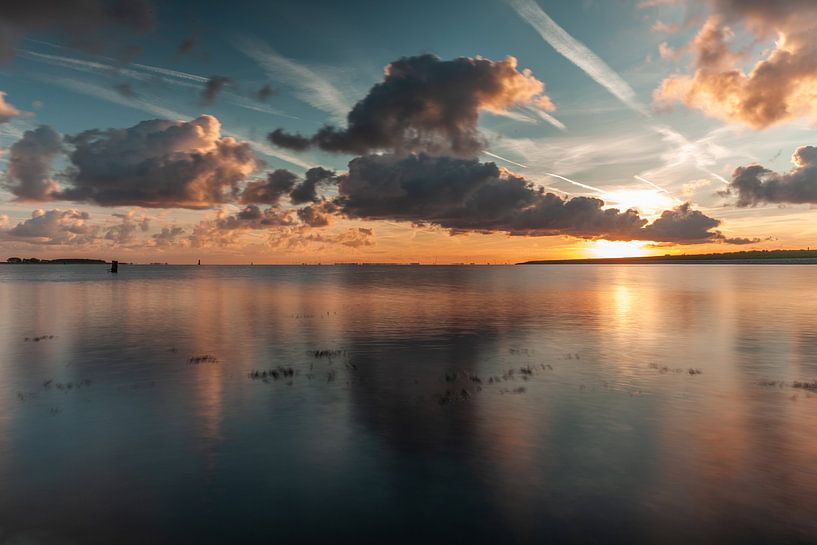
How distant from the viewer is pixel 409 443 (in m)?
18.6

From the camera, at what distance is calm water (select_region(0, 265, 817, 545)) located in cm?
1284

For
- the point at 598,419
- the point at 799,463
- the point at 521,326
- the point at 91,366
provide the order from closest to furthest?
the point at 799,463
the point at 598,419
the point at 91,366
the point at 521,326

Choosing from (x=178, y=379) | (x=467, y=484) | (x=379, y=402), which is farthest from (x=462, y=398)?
(x=178, y=379)

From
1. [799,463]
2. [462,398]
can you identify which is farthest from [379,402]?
[799,463]

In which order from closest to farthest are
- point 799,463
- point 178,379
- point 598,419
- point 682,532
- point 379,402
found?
point 682,532 → point 799,463 → point 598,419 → point 379,402 → point 178,379

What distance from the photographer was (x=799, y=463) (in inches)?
661

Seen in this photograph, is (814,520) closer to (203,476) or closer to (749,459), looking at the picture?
(749,459)

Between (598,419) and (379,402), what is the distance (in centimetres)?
984

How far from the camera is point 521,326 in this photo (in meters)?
55.6

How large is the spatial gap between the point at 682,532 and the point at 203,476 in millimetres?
13336

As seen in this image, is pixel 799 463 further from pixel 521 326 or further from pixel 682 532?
pixel 521 326

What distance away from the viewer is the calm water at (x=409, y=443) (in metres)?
12.8

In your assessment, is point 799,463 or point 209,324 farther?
point 209,324

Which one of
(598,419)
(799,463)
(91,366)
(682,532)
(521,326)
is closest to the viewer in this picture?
(682,532)
